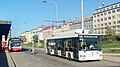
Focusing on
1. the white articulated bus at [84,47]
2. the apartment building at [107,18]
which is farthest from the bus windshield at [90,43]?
the apartment building at [107,18]

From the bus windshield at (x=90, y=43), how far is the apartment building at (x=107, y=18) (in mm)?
92751

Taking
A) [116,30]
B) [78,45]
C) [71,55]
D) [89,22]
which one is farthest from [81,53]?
[89,22]

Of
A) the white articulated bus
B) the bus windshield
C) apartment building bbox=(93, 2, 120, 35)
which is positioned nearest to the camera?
the white articulated bus

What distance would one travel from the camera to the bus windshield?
2171 cm

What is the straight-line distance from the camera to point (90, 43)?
863 inches

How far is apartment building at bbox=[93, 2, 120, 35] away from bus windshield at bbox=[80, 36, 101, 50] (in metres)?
92.8

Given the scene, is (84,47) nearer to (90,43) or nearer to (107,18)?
(90,43)

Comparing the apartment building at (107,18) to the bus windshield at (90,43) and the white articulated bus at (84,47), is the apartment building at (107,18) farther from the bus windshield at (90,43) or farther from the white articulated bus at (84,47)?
the bus windshield at (90,43)

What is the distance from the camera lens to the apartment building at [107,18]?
11400cm

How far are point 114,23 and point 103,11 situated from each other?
500 inches

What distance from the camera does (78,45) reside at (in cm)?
2172

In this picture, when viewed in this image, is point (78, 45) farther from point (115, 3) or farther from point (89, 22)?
point (89, 22)

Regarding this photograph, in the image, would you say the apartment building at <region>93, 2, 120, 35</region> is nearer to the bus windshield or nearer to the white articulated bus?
the white articulated bus

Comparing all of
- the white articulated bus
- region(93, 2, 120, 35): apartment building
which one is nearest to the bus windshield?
the white articulated bus
